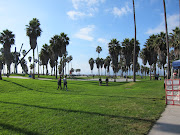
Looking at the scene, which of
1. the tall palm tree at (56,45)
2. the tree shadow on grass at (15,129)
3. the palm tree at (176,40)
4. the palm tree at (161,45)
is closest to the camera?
the tree shadow on grass at (15,129)

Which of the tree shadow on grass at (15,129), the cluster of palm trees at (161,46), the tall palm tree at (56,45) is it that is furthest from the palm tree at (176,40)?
the tree shadow on grass at (15,129)

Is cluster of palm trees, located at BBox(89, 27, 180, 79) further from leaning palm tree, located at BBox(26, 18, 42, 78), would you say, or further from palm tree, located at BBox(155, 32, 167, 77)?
leaning palm tree, located at BBox(26, 18, 42, 78)

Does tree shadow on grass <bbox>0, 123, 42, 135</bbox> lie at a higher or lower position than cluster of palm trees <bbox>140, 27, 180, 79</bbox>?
lower

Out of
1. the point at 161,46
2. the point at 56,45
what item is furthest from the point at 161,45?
the point at 56,45

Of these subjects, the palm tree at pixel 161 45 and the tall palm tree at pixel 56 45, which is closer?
the palm tree at pixel 161 45

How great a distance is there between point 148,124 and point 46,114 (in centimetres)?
448

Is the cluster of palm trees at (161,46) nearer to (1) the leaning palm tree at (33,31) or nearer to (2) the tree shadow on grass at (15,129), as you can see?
(1) the leaning palm tree at (33,31)

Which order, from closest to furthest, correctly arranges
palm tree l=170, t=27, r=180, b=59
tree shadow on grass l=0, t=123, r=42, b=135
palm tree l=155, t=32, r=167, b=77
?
tree shadow on grass l=0, t=123, r=42, b=135, palm tree l=170, t=27, r=180, b=59, palm tree l=155, t=32, r=167, b=77

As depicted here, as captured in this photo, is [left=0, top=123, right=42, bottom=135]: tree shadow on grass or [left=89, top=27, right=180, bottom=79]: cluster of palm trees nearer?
[left=0, top=123, right=42, bottom=135]: tree shadow on grass

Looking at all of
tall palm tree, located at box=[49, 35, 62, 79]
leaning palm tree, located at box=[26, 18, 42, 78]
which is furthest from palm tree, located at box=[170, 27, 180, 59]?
leaning palm tree, located at box=[26, 18, 42, 78]

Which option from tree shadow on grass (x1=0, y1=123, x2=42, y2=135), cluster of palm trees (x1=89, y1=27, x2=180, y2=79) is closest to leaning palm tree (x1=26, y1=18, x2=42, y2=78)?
cluster of palm trees (x1=89, y1=27, x2=180, y2=79)

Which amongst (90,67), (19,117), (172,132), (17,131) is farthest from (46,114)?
(90,67)

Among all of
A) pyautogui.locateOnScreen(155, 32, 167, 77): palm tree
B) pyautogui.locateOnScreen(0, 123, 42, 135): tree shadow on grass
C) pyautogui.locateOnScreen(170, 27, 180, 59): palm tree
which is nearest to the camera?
pyautogui.locateOnScreen(0, 123, 42, 135): tree shadow on grass

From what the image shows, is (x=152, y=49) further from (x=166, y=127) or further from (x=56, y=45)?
(x=166, y=127)
